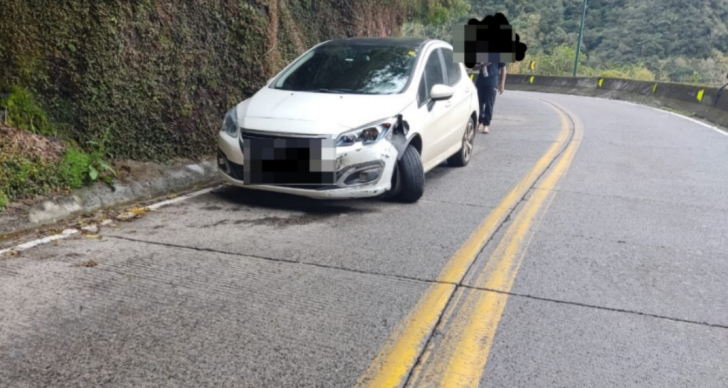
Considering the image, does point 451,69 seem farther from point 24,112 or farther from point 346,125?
point 24,112

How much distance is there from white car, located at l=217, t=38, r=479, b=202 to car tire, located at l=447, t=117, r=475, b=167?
38.6 inches

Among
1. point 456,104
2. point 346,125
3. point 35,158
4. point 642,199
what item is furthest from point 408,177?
point 35,158

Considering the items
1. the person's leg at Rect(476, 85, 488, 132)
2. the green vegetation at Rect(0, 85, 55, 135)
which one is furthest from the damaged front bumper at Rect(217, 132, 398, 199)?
the person's leg at Rect(476, 85, 488, 132)

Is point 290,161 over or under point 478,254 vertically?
over

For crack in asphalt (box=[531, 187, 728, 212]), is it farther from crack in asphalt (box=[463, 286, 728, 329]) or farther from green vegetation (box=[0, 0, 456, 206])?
green vegetation (box=[0, 0, 456, 206])

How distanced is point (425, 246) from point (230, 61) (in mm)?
4472

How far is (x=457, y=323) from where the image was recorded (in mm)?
3564

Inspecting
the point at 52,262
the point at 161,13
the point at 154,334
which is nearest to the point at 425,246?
the point at 154,334

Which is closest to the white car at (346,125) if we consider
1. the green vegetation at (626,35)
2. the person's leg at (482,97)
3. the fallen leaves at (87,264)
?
the fallen leaves at (87,264)

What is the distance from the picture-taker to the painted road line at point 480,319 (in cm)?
303

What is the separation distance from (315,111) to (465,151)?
3367 mm

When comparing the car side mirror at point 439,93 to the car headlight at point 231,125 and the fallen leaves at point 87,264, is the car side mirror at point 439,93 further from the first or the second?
the fallen leaves at point 87,264

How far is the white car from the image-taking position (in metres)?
5.67

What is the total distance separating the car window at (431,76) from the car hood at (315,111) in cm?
45
